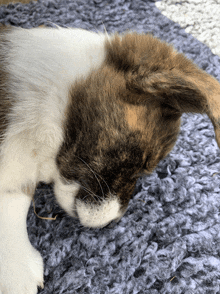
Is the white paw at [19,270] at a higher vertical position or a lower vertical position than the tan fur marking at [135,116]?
lower

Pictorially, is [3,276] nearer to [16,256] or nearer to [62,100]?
[16,256]

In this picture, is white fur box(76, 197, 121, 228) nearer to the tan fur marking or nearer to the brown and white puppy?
the brown and white puppy

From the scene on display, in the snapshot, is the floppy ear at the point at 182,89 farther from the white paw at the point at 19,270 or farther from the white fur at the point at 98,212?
the white paw at the point at 19,270

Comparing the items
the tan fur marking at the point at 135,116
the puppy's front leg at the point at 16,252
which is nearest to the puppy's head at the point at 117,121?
the tan fur marking at the point at 135,116

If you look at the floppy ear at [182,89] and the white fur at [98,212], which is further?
the white fur at [98,212]

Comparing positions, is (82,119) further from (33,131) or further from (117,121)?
(33,131)

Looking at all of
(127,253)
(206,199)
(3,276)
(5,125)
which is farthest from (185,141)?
(3,276)

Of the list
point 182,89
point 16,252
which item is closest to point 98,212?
point 16,252

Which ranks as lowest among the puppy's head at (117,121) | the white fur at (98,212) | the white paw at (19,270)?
the white paw at (19,270)
